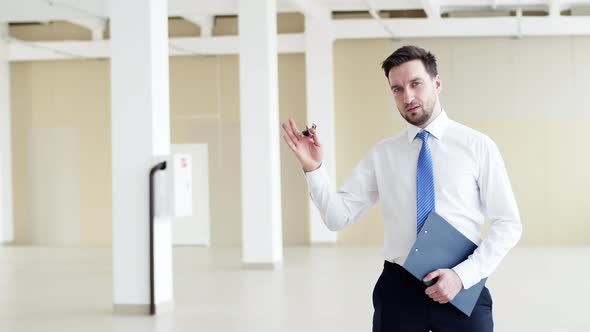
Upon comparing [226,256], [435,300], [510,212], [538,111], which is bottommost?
[226,256]

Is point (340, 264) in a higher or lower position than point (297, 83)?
lower

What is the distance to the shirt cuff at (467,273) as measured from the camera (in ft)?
8.29

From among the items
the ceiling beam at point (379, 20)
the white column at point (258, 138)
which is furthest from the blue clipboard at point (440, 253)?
the ceiling beam at point (379, 20)

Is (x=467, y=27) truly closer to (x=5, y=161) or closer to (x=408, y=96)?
(x=5, y=161)

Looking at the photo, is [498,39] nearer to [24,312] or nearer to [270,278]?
[270,278]

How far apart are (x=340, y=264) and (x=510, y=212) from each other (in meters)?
10.9

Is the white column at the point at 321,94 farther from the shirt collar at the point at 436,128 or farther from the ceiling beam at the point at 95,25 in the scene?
the shirt collar at the point at 436,128

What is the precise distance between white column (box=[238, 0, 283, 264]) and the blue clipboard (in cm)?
1019

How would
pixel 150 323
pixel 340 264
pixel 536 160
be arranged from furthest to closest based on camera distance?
pixel 536 160 → pixel 340 264 → pixel 150 323

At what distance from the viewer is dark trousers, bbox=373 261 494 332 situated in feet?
8.63

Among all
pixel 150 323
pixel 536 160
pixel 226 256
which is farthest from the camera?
pixel 536 160

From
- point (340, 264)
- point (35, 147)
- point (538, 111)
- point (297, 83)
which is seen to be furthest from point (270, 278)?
point (35, 147)

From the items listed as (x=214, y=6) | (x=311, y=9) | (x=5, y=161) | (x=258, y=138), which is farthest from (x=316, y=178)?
(x=5, y=161)

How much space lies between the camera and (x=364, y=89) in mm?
18000
